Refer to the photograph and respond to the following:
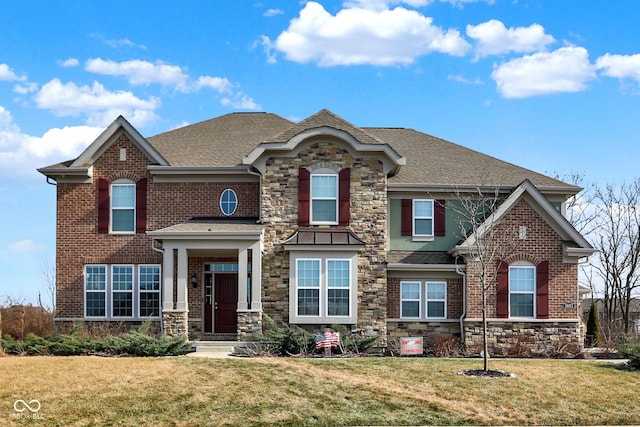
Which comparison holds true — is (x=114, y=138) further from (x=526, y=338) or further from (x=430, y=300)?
(x=526, y=338)

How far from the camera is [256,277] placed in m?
27.0

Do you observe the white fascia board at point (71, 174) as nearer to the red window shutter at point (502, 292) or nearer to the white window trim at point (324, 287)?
the white window trim at point (324, 287)

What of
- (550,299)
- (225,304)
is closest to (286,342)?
(225,304)

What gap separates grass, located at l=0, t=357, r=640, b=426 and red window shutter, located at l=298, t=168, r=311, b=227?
651 cm

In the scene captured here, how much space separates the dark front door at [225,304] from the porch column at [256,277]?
104 inches

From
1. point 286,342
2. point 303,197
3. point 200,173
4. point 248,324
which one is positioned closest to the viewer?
point 286,342

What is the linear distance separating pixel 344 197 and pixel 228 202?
414 centimetres

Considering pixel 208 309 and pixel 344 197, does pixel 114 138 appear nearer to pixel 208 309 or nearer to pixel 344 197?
pixel 208 309

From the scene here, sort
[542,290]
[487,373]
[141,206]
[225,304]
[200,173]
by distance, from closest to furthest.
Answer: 1. [487,373]
2. [542,290]
3. [200,173]
4. [141,206]
5. [225,304]

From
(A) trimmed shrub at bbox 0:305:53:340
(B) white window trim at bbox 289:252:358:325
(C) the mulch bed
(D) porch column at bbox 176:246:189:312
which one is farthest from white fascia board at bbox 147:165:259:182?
(C) the mulch bed

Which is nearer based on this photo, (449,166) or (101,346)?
(101,346)

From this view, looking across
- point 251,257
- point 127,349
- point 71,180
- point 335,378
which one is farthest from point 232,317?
point 335,378

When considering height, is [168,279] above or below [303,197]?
below

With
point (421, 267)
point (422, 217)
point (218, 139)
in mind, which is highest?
point (218, 139)
